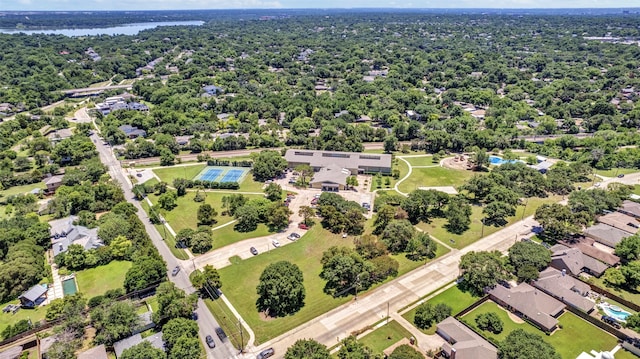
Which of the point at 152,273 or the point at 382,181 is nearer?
the point at 152,273

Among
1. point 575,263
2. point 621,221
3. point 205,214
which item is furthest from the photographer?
point 205,214

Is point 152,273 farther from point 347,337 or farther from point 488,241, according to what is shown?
point 488,241

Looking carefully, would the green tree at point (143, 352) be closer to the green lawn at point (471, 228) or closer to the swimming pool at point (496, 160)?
the green lawn at point (471, 228)

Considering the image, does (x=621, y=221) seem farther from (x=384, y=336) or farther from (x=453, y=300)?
(x=384, y=336)

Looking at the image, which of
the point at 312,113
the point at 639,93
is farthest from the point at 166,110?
the point at 639,93

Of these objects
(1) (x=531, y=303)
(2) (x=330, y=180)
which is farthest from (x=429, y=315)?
(2) (x=330, y=180)
